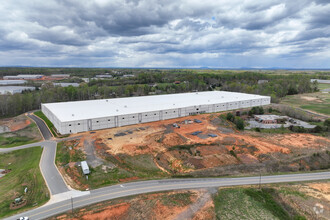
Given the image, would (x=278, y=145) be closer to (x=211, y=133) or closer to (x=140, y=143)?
(x=211, y=133)

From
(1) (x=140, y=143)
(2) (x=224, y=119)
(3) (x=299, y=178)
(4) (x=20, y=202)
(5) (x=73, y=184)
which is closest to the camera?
(4) (x=20, y=202)

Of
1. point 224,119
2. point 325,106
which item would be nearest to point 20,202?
point 224,119

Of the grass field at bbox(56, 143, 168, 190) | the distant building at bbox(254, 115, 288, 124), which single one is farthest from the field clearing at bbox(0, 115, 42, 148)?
the distant building at bbox(254, 115, 288, 124)

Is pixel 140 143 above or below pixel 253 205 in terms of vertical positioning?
above

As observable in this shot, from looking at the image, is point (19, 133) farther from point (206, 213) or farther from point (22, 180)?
point (206, 213)

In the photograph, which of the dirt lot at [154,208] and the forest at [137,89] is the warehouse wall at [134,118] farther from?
the dirt lot at [154,208]

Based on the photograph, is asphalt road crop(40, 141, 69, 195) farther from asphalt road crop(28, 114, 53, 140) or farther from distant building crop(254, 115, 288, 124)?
distant building crop(254, 115, 288, 124)

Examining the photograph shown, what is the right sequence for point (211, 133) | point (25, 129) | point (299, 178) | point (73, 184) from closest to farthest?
point (73, 184)
point (299, 178)
point (211, 133)
point (25, 129)
